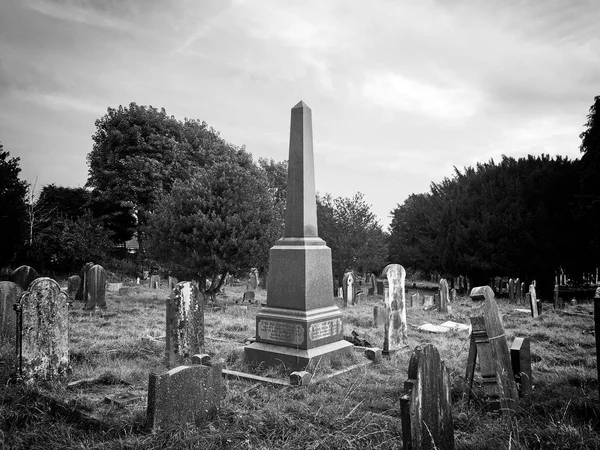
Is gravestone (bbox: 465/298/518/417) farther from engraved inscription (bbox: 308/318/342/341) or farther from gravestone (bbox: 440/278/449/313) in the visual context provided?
gravestone (bbox: 440/278/449/313)

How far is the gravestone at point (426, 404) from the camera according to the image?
9.84 feet

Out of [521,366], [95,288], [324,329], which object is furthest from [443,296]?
[95,288]

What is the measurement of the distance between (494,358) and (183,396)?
133 inches

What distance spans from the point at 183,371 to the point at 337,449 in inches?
65.0

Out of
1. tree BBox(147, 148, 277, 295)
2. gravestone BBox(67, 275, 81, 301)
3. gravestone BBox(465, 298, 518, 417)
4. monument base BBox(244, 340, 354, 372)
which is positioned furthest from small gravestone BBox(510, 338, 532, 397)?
gravestone BBox(67, 275, 81, 301)

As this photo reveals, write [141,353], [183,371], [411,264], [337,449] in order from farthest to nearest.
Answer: [411,264], [141,353], [183,371], [337,449]

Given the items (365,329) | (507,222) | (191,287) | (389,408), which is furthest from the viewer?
(507,222)

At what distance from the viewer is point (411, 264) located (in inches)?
1384

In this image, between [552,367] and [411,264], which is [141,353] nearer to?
[552,367]

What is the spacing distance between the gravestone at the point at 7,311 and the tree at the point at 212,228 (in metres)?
8.12

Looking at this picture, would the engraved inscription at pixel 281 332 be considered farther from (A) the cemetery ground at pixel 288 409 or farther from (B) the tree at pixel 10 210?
(B) the tree at pixel 10 210

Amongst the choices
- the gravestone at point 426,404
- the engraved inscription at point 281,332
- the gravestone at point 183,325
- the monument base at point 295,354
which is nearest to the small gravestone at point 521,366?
the gravestone at point 426,404

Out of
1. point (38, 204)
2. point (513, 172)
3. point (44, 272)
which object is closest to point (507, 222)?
point (513, 172)

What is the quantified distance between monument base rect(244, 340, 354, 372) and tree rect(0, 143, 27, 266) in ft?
66.8
